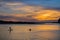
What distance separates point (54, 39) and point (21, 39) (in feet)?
8.89

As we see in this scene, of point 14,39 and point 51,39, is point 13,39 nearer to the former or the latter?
point 14,39

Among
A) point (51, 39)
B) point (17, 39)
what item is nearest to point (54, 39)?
point (51, 39)

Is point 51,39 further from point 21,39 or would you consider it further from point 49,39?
point 21,39

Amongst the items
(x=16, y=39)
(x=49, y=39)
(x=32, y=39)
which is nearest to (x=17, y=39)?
(x=16, y=39)

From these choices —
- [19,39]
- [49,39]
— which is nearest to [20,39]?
[19,39]

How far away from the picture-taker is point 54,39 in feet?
57.1

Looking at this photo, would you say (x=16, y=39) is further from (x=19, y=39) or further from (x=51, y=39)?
(x=51, y=39)

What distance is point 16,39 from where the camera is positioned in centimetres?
1689

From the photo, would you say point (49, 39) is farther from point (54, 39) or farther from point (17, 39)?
point (17, 39)

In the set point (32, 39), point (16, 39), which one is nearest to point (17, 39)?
point (16, 39)

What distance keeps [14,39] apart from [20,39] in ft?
1.57

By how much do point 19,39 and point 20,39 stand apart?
13 cm

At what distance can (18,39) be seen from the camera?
1698 centimetres

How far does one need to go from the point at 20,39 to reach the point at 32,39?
0.99 m
